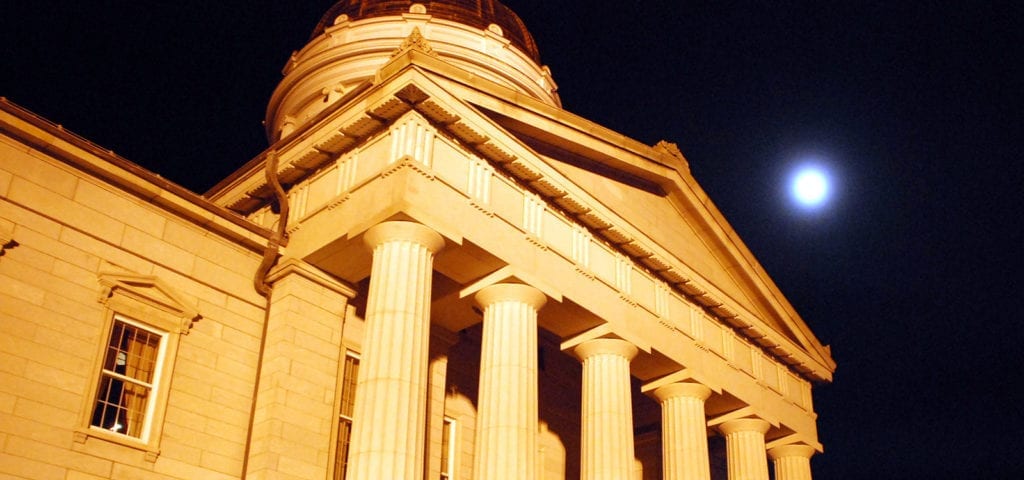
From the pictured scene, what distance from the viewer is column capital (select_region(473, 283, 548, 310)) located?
21.9m

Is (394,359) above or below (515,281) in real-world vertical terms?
below

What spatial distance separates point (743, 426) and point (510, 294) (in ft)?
35.6

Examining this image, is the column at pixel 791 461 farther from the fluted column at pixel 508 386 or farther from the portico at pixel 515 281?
the fluted column at pixel 508 386

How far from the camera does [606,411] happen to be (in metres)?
23.6

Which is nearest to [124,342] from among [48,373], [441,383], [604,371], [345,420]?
[48,373]

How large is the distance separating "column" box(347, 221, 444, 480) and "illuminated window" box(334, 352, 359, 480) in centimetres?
252

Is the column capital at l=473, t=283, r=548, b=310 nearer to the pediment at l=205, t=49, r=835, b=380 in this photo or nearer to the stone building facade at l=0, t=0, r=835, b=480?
the stone building facade at l=0, t=0, r=835, b=480

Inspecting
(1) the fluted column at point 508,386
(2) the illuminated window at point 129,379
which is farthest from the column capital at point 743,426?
(2) the illuminated window at point 129,379

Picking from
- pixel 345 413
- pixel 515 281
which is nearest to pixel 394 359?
pixel 345 413

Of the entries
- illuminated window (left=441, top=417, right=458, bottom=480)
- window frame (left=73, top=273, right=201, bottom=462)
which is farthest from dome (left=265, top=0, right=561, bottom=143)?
window frame (left=73, top=273, right=201, bottom=462)

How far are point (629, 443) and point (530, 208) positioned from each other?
6.03 m

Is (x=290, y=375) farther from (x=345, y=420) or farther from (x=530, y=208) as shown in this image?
(x=530, y=208)

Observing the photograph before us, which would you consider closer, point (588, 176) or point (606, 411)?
point (606, 411)

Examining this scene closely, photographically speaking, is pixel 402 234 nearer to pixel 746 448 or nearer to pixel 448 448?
pixel 448 448
